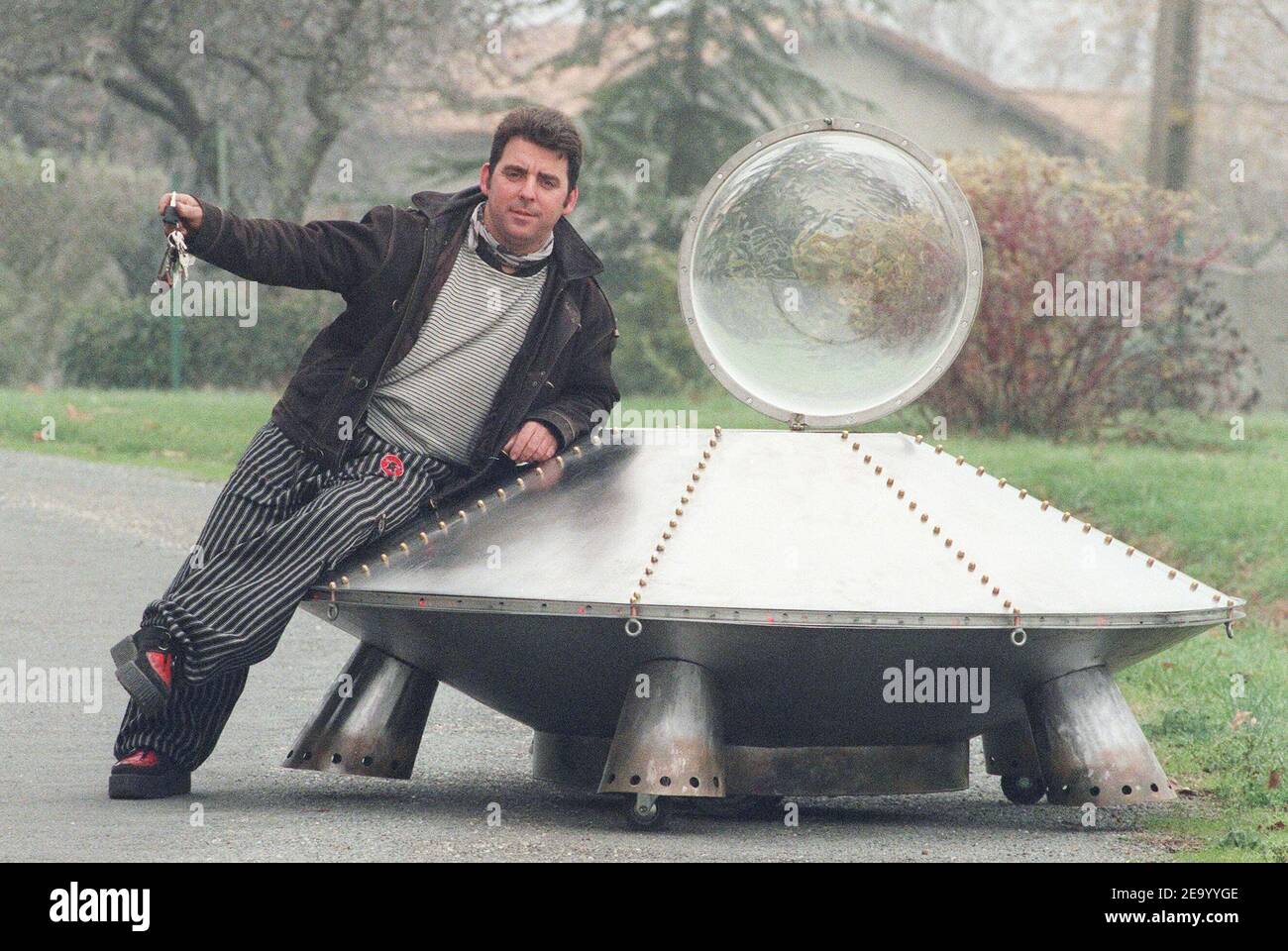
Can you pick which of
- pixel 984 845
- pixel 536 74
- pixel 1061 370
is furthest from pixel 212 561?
pixel 536 74

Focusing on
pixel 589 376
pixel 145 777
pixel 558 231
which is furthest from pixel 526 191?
pixel 145 777

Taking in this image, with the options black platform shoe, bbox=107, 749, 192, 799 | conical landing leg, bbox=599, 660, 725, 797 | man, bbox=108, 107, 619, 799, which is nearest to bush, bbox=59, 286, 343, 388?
man, bbox=108, 107, 619, 799

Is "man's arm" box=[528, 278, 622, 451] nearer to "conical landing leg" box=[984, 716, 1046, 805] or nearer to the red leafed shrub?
"conical landing leg" box=[984, 716, 1046, 805]

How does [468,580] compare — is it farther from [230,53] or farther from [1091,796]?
[230,53]

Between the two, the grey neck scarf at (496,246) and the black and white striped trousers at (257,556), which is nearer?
the black and white striped trousers at (257,556)

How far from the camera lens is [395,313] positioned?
18.0 ft

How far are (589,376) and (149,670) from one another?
1.51 m

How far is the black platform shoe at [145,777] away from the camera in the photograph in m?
5.43

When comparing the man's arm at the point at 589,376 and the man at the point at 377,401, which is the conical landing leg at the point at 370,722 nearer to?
the man at the point at 377,401

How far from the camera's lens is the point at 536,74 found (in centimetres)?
2294

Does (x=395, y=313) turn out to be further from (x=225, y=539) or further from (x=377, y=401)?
(x=225, y=539)

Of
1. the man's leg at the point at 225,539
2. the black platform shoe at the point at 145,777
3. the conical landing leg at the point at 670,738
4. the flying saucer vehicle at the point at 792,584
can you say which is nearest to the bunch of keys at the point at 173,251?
the man's leg at the point at 225,539

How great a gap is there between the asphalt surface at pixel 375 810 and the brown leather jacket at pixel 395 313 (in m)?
0.99
